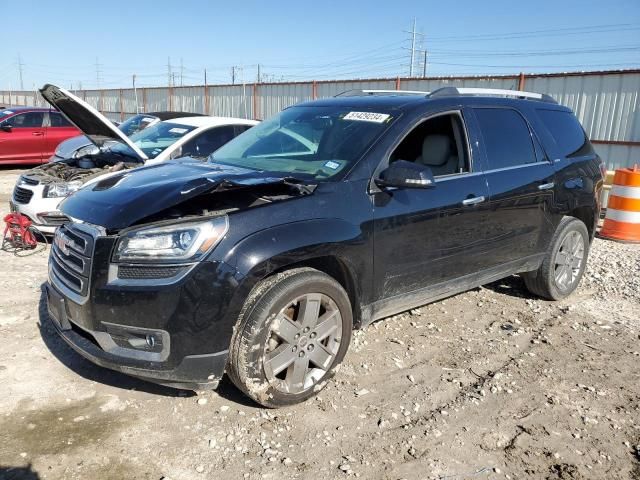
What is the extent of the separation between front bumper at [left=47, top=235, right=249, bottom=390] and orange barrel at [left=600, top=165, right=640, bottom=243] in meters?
6.55

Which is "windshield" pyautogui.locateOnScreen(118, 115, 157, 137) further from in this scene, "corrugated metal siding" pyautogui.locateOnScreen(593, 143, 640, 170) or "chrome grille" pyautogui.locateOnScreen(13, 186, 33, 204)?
"corrugated metal siding" pyautogui.locateOnScreen(593, 143, 640, 170)

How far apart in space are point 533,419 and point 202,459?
1.94 metres

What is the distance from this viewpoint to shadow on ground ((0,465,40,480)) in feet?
8.48

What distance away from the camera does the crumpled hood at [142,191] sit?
2883mm

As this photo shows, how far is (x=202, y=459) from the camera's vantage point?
9.11 ft

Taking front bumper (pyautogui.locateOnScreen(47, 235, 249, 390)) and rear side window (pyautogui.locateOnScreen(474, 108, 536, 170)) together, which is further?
rear side window (pyautogui.locateOnScreen(474, 108, 536, 170))

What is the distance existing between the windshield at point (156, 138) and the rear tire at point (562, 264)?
4.69 meters

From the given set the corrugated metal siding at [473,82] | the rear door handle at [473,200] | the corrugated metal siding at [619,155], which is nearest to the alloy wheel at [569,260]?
the rear door handle at [473,200]

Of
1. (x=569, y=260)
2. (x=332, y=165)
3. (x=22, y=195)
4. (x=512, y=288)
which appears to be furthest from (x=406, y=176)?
(x=22, y=195)

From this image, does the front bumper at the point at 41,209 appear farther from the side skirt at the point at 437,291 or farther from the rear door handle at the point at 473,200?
the rear door handle at the point at 473,200

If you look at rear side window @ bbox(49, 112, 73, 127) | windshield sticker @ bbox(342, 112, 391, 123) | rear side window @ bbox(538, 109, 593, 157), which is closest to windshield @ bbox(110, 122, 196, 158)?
windshield sticker @ bbox(342, 112, 391, 123)

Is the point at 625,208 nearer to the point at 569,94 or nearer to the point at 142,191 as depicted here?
the point at 569,94

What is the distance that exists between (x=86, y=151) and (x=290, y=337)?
223 inches

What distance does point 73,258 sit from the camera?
10.1 feet
